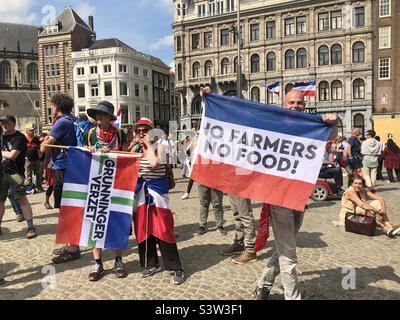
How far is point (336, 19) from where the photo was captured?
4150cm

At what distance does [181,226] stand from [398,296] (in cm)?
405

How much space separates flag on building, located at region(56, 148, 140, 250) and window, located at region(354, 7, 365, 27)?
4367 cm

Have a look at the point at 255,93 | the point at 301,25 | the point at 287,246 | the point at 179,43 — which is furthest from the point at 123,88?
the point at 287,246

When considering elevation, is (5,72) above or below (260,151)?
above

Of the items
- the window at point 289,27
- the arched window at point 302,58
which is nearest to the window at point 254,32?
the window at point 289,27

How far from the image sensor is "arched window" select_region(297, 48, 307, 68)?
141ft

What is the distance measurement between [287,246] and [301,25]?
44.8 meters

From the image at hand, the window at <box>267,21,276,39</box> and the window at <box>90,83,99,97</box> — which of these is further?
the window at <box>90,83,99,97</box>

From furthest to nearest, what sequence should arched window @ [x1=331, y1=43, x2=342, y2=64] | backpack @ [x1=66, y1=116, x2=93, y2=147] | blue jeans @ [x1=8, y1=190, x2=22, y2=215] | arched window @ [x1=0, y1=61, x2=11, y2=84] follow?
1. arched window @ [x1=0, y1=61, x2=11, y2=84]
2. arched window @ [x1=331, y1=43, x2=342, y2=64]
3. blue jeans @ [x1=8, y1=190, x2=22, y2=215]
4. backpack @ [x1=66, y1=116, x2=93, y2=147]

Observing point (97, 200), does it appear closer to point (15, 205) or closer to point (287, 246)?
point (287, 246)

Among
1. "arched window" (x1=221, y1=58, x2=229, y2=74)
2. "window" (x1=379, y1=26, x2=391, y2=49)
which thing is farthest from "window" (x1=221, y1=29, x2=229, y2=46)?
"window" (x1=379, y1=26, x2=391, y2=49)

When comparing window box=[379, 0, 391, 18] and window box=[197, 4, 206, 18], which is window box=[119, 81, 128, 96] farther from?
window box=[379, 0, 391, 18]

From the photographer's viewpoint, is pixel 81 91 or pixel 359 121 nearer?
pixel 359 121
